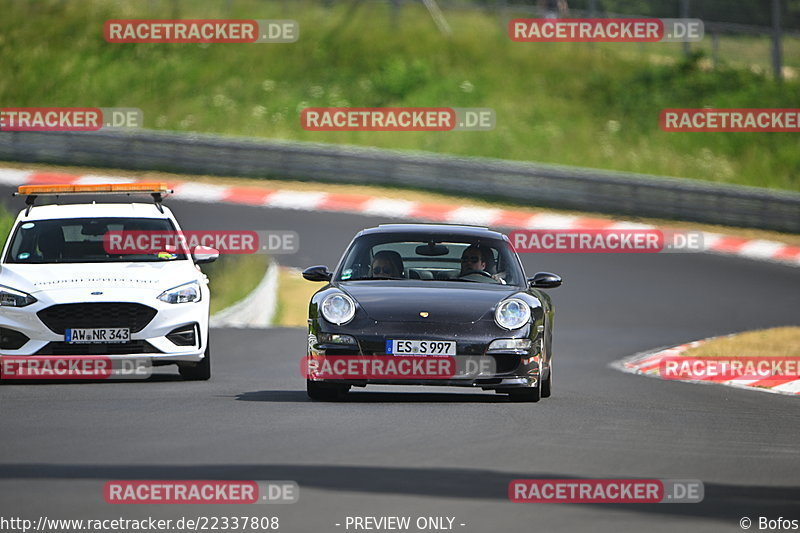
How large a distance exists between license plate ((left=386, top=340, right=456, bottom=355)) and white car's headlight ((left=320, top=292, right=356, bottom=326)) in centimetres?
36

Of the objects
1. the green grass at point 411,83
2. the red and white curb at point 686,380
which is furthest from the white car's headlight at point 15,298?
the green grass at point 411,83

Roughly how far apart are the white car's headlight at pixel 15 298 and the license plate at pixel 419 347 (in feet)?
11.3

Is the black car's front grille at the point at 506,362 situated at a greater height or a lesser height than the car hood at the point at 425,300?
lesser

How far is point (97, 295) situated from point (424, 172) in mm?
16831

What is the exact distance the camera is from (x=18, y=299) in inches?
486

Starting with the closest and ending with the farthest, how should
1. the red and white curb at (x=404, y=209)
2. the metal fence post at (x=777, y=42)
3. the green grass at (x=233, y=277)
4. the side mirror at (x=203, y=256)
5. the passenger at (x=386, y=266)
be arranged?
the passenger at (x=386, y=266) → the side mirror at (x=203, y=256) → the green grass at (x=233, y=277) → the red and white curb at (x=404, y=209) → the metal fence post at (x=777, y=42)

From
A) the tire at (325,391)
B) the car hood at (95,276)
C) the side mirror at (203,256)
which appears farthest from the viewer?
the side mirror at (203,256)

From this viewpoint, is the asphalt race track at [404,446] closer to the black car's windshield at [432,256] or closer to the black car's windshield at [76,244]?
the black car's windshield at [432,256]

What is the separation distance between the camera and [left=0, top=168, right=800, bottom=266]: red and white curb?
83.2 ft

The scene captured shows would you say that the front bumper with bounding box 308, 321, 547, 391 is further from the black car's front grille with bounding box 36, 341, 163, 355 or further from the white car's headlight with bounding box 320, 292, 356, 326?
the black car's front grille with bounding box 36, 341, 163, 355

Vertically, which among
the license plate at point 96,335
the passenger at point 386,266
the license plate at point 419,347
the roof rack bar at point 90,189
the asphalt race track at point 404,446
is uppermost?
the roof rack bar at point 90,189

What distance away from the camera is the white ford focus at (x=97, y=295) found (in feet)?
40.2

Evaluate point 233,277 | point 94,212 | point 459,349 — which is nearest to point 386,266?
point 459,349

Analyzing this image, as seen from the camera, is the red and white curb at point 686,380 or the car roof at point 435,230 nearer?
the car roof at point 435,230
